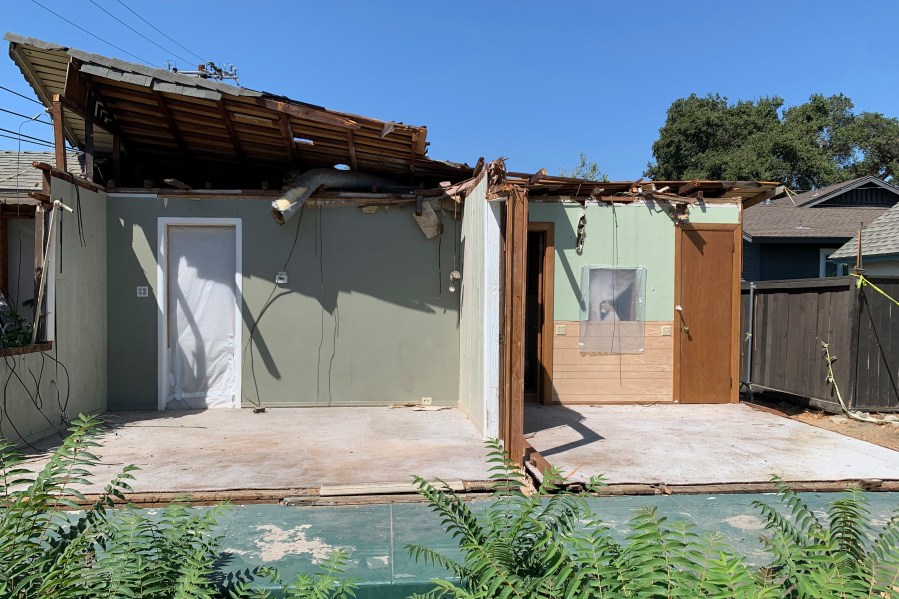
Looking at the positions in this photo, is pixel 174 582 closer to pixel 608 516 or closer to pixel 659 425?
pixel 608 516

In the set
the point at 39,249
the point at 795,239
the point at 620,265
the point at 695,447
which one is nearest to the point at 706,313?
the point at 620,265

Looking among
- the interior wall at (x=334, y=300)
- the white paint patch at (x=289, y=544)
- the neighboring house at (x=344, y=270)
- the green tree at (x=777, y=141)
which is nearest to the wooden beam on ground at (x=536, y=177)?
the neighboring house at (x=344, y=270)

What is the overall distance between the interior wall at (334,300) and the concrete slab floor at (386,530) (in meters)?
3.63

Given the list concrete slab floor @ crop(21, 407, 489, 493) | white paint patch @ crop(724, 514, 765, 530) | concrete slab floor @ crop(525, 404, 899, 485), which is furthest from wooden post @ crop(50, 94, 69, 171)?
white paint patch @ crop(724, 514, 765, 530)

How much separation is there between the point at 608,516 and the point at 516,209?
2647mm

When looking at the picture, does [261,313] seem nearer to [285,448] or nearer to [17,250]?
[285,448]

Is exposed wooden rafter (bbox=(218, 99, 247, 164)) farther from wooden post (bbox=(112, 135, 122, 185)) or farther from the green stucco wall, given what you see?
the green stucco wall

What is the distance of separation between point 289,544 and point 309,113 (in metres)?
4.63

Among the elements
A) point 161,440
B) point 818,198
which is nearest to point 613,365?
point 161,440

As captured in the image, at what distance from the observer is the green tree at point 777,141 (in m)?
30.5

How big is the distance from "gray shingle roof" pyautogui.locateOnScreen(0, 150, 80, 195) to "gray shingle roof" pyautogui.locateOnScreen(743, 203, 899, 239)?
15.5m

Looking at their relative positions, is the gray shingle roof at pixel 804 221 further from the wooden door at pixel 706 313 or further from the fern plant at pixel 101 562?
the fern plant at pixel 101 562

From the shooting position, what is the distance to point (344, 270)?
8.02m

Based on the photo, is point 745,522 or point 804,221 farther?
point 804,221
